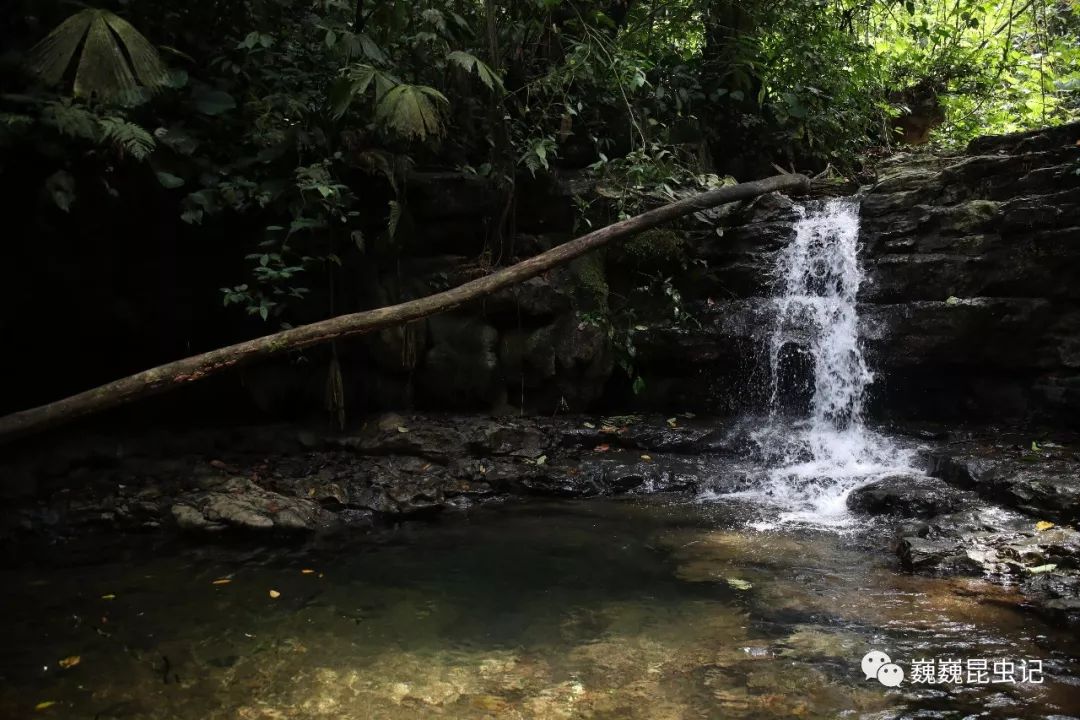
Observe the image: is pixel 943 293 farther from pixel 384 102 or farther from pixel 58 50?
pixel 58 50

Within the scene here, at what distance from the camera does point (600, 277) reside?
793 centimetres

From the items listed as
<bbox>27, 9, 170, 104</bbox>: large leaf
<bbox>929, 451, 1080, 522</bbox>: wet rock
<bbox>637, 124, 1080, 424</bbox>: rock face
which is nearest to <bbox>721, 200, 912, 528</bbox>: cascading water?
<bbox>637, 124, 1080, 424</bbox>: rock face

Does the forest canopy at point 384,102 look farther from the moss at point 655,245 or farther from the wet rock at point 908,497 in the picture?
the wet rock at point 908,497

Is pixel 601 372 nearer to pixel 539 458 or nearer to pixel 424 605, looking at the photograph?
pixel 539 458

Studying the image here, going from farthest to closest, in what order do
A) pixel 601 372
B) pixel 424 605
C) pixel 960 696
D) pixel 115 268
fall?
pixel 601 372, pixel 115 268, pixel 424 605, pixel 960 696

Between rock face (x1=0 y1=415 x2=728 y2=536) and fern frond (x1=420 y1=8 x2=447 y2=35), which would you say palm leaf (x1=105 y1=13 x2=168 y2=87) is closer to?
fern frond (x1=420 y1=8 x2=447 y2=35)

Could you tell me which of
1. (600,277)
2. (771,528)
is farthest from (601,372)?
(771,528)

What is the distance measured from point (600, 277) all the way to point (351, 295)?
106 inches

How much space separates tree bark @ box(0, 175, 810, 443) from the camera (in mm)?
4008

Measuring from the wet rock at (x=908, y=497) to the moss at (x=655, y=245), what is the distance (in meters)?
3.26

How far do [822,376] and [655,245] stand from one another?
2288mm

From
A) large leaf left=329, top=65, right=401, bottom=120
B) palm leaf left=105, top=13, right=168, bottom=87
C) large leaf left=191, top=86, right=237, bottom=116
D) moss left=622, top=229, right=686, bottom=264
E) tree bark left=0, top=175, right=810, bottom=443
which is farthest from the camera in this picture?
moss left=622, top=229, right=686, bottom=264

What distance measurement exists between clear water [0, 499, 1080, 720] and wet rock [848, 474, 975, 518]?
0.51 metres

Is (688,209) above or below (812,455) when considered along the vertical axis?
above
